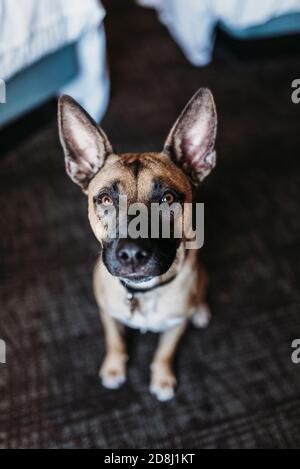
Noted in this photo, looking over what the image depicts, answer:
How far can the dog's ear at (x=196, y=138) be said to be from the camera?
1.56 metres

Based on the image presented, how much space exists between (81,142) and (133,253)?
505 millimetres

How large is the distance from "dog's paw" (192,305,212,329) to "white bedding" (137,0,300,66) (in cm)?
200

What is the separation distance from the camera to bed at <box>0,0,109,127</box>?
2.38m

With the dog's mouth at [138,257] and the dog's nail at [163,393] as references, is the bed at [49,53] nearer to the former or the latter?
the dog's mouth at [138,257]

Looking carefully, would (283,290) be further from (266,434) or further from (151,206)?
(151,206)

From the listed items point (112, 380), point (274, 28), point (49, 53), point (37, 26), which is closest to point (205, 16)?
point (274, 28)

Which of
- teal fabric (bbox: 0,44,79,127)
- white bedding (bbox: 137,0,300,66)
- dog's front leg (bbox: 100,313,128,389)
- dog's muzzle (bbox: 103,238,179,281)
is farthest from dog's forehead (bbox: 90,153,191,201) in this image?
white bedding (bbox: 137,0,300,66)

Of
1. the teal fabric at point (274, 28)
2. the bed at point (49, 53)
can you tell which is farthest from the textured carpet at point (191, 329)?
the teal fabric at point (274, 28)

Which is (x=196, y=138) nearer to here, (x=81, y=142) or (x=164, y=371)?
(x=81, y=142)

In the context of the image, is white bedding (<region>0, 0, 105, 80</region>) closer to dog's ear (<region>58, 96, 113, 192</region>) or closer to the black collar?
dog's ear (<region>58, 96, 113, 192</region>)

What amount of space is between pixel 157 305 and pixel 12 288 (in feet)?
3.10

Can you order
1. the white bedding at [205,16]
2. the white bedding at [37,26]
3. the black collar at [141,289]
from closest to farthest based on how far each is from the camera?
the black collar at [141,289] < the white bedding at [37,26] < the white bedding at [205,16]

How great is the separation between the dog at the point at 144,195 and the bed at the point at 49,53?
3.47 ft

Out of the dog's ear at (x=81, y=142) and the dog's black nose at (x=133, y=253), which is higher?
the dog's ear at (x=81, y=142)
